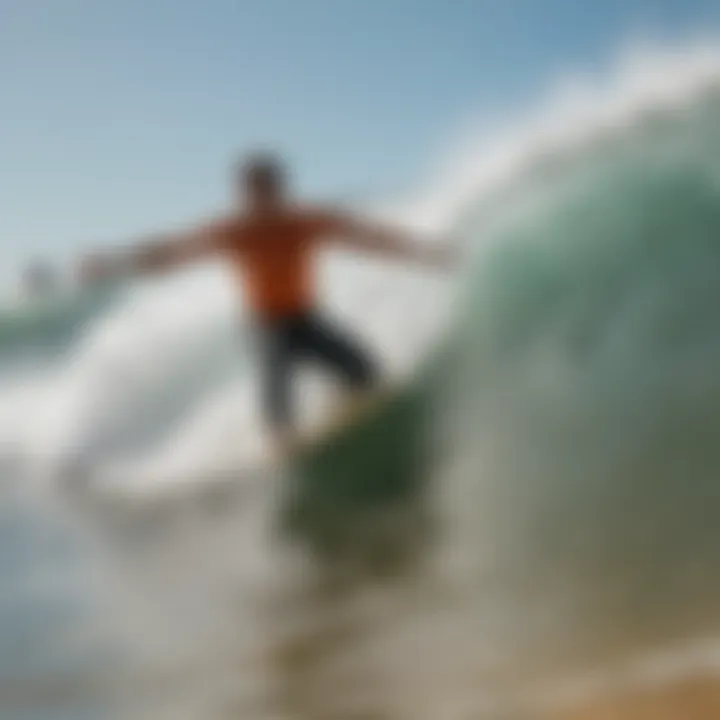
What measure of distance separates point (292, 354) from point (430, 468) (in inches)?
10.4

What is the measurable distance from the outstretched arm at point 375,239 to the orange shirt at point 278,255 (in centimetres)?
2

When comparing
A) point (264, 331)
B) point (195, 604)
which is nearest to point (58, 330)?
point (264, 331)

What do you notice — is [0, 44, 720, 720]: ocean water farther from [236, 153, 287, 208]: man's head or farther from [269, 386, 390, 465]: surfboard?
[236, 153, 287, 208]: man's head

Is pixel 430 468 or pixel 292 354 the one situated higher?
pixel 292 354

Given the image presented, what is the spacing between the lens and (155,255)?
1.91 metres

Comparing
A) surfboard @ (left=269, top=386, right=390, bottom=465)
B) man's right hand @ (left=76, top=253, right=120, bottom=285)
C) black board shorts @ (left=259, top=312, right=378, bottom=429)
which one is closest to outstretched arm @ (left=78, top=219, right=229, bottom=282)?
man's right hand @ (left=76, top=253, right=120, bottom=285)

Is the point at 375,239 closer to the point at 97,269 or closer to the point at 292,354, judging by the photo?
the point at 292,354

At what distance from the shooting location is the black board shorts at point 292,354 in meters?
1.86

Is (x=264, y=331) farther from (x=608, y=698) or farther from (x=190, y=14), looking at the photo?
(x=608, y=698)

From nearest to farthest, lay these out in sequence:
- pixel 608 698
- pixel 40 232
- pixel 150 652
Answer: pixel 608 698
pixel 150 652
pixel 40 232

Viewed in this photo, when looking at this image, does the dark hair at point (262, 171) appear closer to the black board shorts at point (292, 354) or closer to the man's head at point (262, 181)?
the man's head at point (262, 181)

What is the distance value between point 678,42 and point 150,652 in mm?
1175

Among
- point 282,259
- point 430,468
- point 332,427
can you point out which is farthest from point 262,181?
point 430,468

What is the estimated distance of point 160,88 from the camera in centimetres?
195
